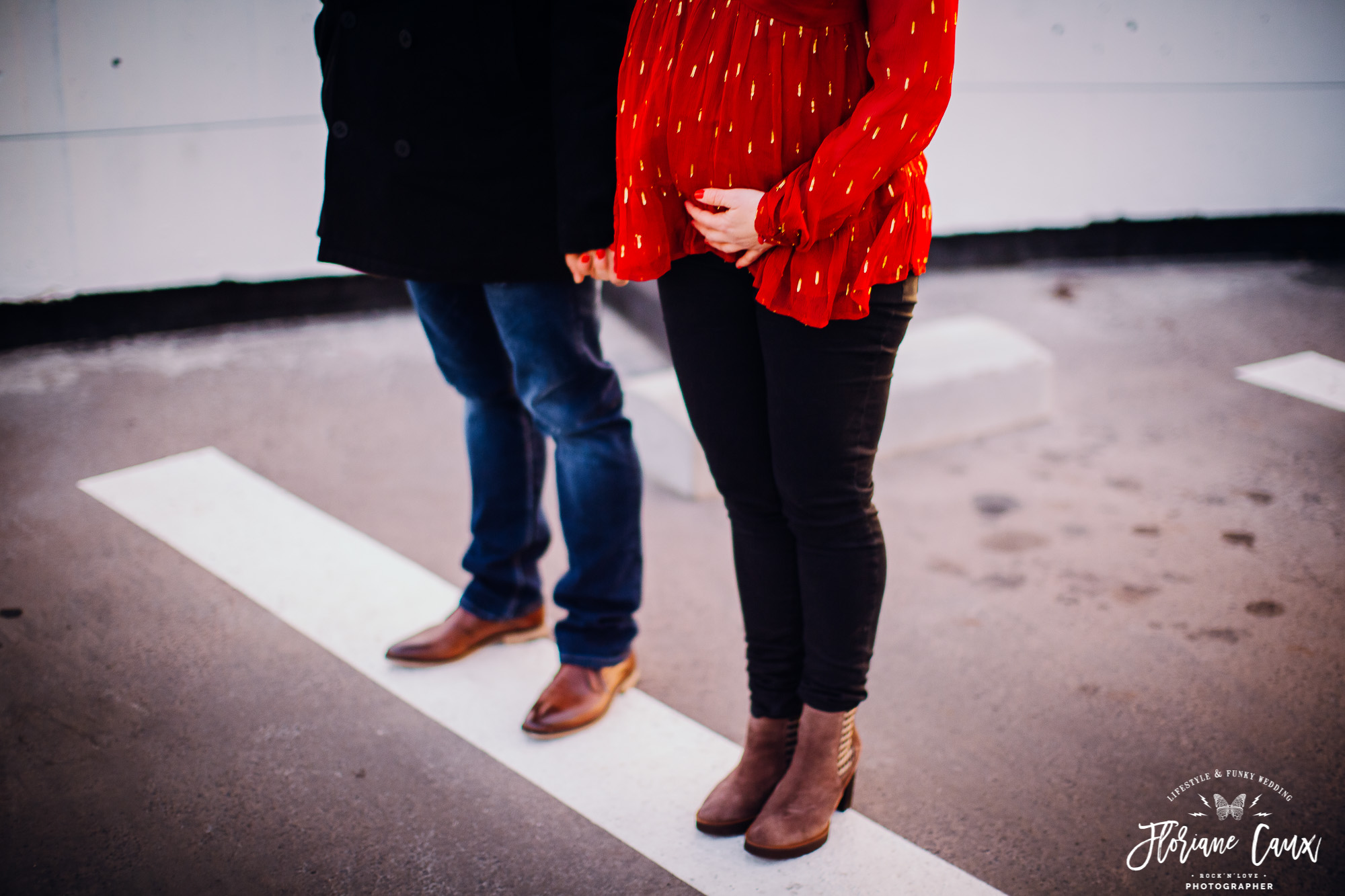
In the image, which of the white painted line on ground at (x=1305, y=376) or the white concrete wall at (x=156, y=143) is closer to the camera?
the white painted line on ground at (x=1305, y=376)

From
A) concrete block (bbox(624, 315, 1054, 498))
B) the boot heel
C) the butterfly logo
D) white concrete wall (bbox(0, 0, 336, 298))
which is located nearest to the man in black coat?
the boot heel

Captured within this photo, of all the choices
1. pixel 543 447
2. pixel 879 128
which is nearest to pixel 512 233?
pixel 543 447

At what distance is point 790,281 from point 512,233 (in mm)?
616

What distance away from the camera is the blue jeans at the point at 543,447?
5.90ft

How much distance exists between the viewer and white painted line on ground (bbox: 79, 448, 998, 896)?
1565 millimetres

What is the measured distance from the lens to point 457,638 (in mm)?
2105

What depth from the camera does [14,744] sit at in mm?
1840

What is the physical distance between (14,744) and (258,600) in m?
0.58

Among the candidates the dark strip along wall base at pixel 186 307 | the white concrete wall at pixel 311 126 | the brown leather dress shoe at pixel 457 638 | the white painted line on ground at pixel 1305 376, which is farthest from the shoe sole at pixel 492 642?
the white painted line on ground at pixel 1305 376

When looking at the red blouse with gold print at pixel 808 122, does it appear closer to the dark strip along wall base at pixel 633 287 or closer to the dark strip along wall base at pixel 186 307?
the dark strip along wall base at pixel 633 287

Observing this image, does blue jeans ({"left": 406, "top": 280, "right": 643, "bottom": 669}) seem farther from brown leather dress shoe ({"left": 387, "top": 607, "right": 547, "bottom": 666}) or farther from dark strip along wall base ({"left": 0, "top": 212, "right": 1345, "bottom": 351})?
dark strip along wall base ({"left": 0, "top": 212, "right": 1345, "bottom": 351})

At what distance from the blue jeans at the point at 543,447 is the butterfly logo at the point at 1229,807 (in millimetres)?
1066

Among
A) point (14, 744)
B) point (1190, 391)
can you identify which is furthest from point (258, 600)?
point (1190, 391)

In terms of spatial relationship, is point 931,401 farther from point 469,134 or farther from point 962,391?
point 469,134
